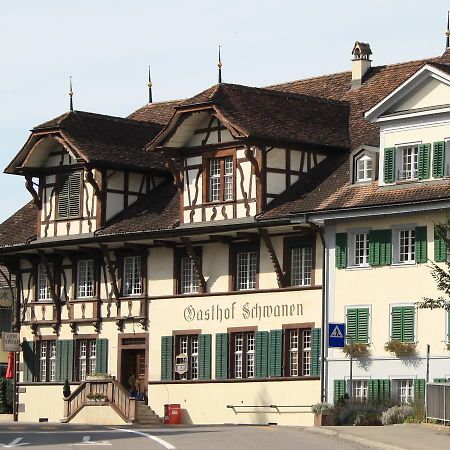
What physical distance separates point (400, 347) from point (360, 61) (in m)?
14.7

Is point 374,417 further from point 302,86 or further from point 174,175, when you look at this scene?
point 302,86

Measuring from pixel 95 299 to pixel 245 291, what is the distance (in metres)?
8.65

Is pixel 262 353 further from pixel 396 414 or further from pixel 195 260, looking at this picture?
pixel 396 414

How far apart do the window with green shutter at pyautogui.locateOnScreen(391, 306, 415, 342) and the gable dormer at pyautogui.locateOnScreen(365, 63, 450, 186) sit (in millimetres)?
3905

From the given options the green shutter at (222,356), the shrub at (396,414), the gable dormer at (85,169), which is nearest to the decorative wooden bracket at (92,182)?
the gable dormer at (85,169)

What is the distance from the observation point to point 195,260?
60125mm

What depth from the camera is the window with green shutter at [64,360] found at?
217 ft


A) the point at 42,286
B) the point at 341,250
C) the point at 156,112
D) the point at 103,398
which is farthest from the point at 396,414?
the point at 156,112

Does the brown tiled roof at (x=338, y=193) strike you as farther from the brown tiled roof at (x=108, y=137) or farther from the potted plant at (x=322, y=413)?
the brown tiled roof at (x=108, y=137)

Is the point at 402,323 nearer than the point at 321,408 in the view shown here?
No

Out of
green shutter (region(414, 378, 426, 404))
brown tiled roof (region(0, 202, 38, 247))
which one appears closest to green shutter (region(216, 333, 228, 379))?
green shutter (region(414, 378, 426, 404))

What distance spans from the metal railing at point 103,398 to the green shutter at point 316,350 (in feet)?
26.4

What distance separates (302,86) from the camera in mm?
66625

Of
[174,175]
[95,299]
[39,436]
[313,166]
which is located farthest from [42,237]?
[39,436]
